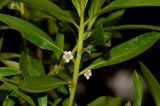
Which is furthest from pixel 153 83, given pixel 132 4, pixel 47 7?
pixel 47 7

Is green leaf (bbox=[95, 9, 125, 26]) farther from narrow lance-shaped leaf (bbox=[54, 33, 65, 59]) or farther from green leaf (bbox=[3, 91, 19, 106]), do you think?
green leaf (bbox=[3, 91, 19, 106])

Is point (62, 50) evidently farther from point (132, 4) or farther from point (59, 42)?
point (132, 4)

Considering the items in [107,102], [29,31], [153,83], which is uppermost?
[29,31]

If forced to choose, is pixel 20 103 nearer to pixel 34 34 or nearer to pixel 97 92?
pixel 34 34

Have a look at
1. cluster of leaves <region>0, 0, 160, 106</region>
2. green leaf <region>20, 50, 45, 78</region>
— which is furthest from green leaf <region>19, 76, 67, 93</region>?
green leaf <region>20, 50, 45, 78</region>

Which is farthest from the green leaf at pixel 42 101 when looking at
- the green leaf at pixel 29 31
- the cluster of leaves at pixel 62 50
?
the green leaf at pixel 29 31

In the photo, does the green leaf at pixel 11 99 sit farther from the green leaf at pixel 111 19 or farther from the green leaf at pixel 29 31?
the green leaf at pixel 111 19

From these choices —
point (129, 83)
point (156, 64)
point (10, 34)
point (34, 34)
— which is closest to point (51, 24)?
point (10, 34)
